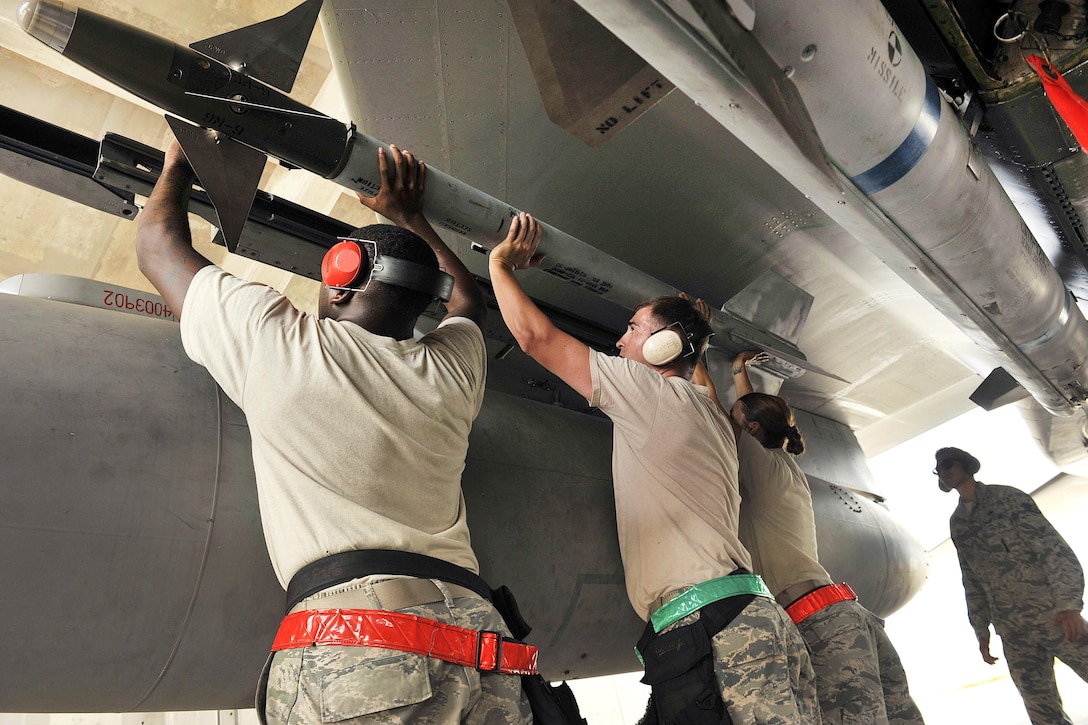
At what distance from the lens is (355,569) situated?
1.41 metres

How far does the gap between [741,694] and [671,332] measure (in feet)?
3.37

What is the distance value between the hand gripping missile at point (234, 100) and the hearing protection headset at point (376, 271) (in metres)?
0.33

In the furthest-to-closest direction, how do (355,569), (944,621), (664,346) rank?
(944,621) → (664,346) → (355,569)

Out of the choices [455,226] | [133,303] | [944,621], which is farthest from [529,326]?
[944,621]

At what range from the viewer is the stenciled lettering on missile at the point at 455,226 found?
231 centimetres

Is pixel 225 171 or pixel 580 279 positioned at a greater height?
pixel 580 279

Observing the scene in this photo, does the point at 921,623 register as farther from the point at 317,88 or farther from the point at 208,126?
the point at 208,126

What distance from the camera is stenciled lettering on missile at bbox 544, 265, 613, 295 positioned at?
2586 millimetres

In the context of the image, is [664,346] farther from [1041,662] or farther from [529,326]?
[1041,662]

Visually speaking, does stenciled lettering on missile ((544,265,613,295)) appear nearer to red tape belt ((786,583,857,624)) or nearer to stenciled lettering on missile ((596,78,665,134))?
stenciled lettering on missile ((596,78,665,134))

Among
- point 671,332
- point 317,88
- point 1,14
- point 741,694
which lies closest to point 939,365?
point 671,332

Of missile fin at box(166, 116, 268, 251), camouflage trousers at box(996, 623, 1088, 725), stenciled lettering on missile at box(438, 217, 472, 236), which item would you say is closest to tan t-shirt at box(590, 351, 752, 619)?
stenciled lettering on missile at box(438, 217, 472, 236)

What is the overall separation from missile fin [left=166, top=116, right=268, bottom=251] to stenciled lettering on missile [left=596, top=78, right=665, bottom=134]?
1.00 m

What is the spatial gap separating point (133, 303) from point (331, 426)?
3.62 feet
